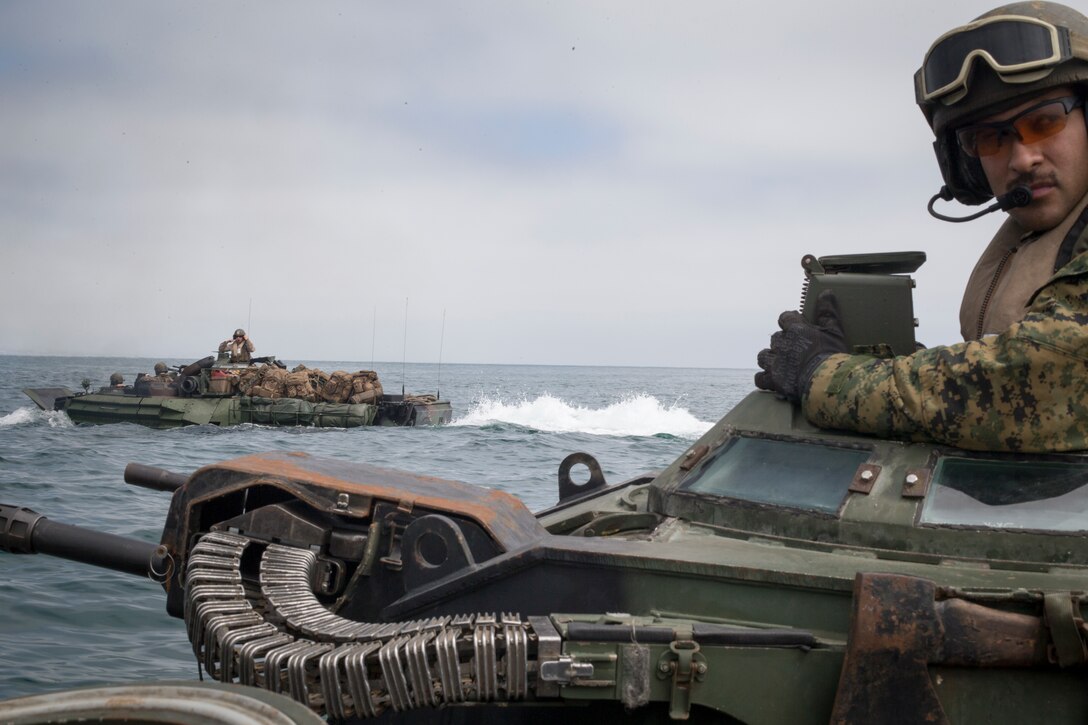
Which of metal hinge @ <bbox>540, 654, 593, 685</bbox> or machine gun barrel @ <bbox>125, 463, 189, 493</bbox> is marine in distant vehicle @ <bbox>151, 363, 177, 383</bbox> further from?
metal hinge @ <bbox>540, 654, 593, 685</bbox>

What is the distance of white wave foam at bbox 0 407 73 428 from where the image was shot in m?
30.3

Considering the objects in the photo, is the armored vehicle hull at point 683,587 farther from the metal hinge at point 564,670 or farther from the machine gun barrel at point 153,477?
the machine gun barrel at point 153,477

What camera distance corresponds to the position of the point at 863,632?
3066mm

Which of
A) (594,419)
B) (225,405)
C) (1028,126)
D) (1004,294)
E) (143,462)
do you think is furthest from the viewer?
(594,419)

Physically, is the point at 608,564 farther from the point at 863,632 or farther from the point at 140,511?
the point at 140,511

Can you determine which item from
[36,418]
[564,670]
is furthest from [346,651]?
[36,418]

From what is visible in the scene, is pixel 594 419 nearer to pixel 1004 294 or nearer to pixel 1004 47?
pixel 1004 294

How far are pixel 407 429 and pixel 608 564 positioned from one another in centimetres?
2624

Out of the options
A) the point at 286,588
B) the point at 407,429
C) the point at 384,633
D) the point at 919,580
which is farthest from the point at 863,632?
the point at 407,429

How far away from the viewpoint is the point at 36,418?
105 feet

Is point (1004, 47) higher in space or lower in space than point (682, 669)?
higher

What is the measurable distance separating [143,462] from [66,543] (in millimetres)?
13141

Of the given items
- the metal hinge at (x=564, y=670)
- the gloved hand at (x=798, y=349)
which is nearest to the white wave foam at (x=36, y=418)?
the gloved hand at (x=798, y=349)

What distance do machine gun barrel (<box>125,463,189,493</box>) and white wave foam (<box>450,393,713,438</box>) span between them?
24.6 metres
